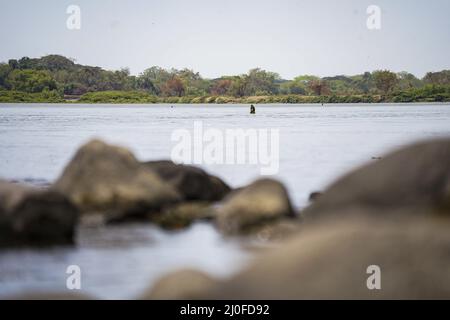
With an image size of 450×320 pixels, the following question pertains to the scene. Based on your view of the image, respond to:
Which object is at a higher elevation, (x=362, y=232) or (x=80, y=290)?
(x=362, y=232)

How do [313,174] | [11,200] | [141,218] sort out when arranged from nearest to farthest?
[11,200] < [141,218] < [313,174]

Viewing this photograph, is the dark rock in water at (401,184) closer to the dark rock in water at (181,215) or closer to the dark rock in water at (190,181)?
the dark rock in water at (181,215)

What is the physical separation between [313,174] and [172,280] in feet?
71.0

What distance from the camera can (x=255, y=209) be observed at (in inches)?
651

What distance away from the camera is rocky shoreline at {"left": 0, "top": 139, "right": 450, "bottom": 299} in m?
8.40

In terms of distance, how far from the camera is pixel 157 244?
51.9 ft

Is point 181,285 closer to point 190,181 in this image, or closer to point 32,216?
point 32,216

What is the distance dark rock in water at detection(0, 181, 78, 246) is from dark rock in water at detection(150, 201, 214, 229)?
2553 millimetres

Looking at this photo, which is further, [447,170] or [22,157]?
[22,157]

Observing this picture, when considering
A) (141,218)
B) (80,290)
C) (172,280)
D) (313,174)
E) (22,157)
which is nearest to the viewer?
(172,280)

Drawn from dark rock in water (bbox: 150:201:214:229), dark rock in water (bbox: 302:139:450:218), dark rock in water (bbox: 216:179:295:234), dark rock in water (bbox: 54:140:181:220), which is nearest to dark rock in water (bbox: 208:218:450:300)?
dark rock in water (bbox: 302:139:450:218)

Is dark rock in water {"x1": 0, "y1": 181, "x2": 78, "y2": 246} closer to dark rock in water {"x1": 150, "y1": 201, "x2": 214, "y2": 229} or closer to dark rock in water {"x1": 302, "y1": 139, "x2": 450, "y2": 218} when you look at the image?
dark rock in water {"x1": 150, "y1": 201, "x2": 214, "y2": 229}

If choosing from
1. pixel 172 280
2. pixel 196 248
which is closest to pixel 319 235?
pixel 172 280
